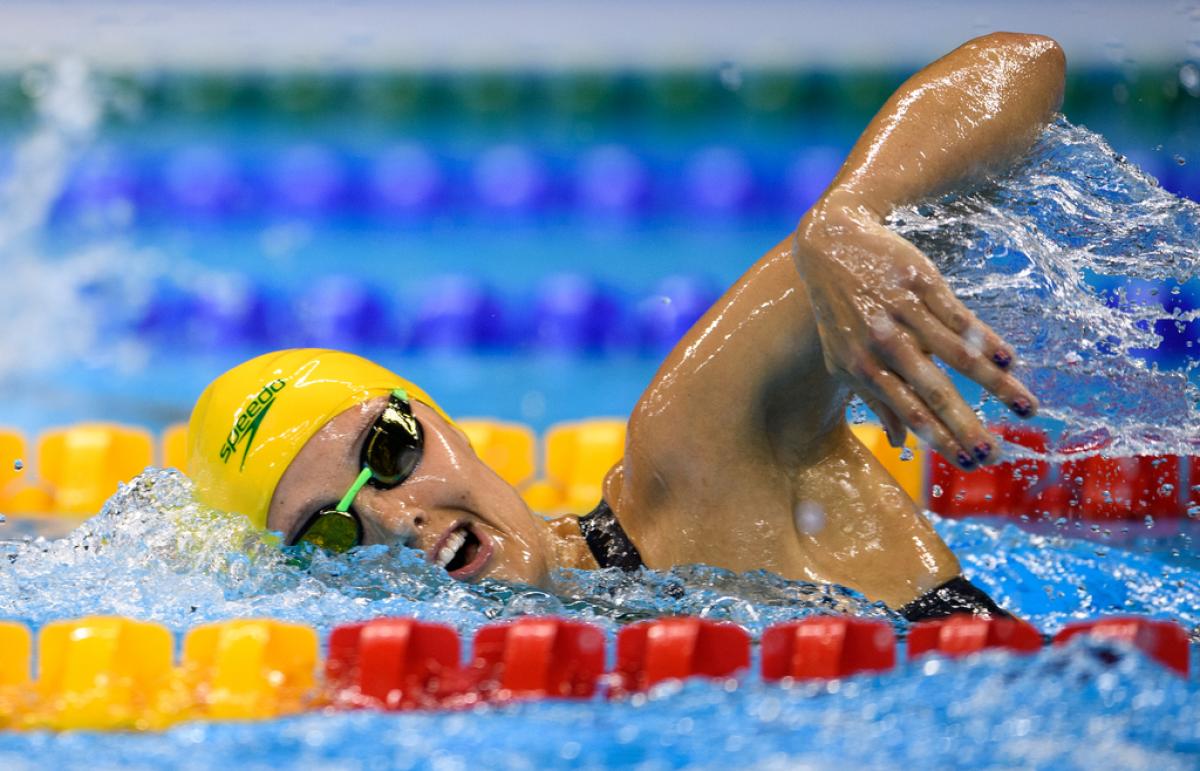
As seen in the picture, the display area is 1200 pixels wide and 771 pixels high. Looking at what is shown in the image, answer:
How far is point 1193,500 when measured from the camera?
3.44 m

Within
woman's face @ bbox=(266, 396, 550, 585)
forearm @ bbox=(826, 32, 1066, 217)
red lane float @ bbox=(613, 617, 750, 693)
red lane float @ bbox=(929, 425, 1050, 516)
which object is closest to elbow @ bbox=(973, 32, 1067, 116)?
forearm @ bbox=(826, 32, 1066, 217)

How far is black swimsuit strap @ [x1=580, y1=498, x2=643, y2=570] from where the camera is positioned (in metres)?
2.18

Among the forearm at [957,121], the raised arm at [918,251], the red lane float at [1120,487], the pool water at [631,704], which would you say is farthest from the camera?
the red lane float at [1120,487]

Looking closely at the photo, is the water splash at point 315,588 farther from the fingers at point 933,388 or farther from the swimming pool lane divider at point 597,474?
the swimming pool lane divider at point 597,474

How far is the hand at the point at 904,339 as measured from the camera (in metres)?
1.43

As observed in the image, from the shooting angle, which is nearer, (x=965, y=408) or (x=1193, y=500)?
(x=965, y=408)

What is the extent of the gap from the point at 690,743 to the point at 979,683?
0.31 m

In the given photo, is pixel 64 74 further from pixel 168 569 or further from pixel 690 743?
pixel 690 743

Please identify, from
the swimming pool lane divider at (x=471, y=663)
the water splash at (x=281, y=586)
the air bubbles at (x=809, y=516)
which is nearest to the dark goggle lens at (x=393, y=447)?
the water splash at (x=281, y=586)

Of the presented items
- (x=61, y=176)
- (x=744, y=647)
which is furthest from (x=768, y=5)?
(x=744, y=647)

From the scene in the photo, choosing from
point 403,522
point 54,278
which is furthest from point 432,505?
point 54,278

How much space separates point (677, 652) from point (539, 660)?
160mm

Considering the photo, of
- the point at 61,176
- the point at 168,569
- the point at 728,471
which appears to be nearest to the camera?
the point at 728,471

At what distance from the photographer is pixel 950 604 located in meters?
2.03
